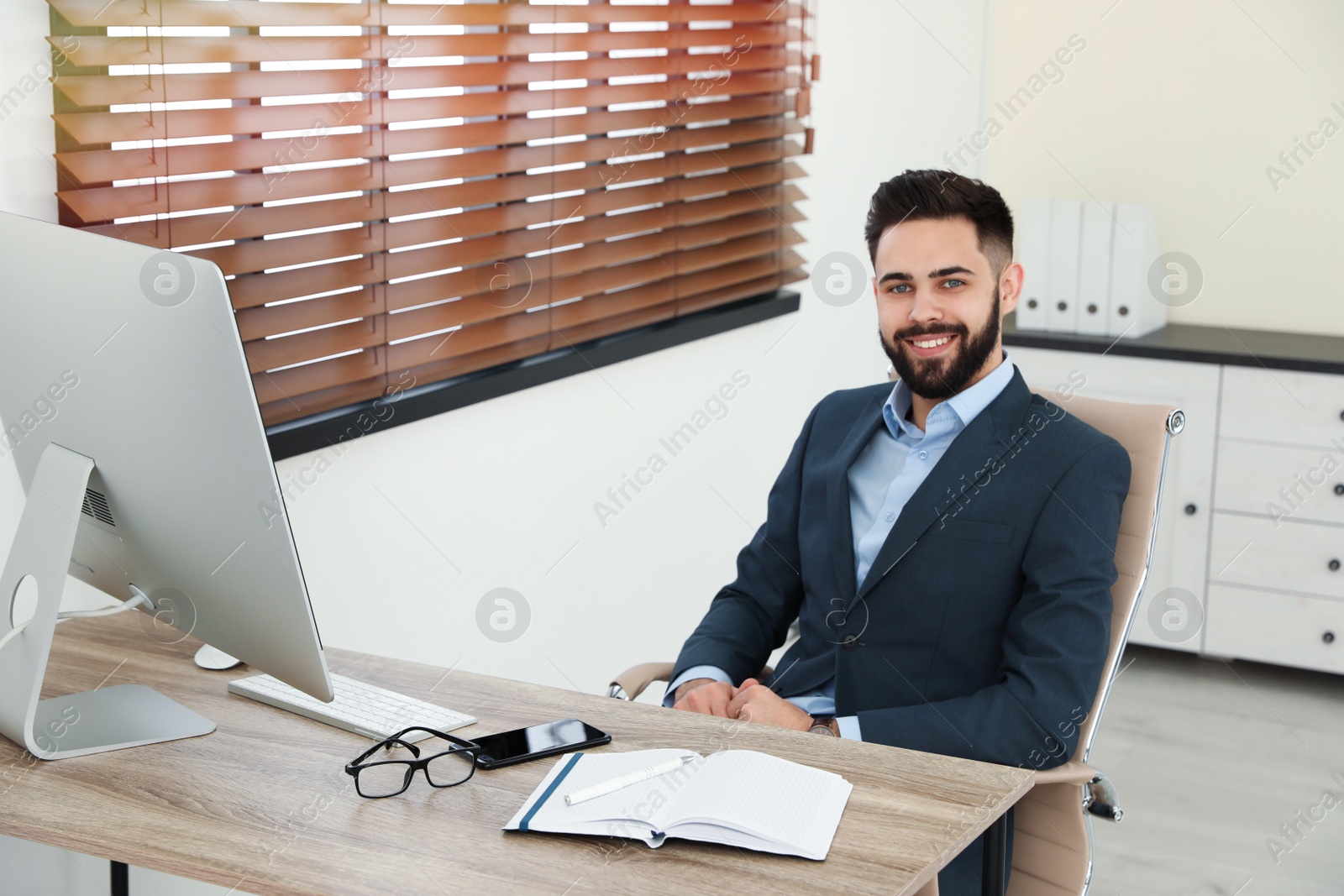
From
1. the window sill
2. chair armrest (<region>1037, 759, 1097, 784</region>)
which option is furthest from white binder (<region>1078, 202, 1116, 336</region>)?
chair armrest (<region>1037, 759, 1097, 784</region>)

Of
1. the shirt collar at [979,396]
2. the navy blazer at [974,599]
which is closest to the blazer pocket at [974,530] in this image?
the navy blazer at [974,599]

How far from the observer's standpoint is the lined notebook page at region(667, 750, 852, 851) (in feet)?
3.82

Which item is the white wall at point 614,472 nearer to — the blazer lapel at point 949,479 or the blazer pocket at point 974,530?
the blazer lapel at point 949,479

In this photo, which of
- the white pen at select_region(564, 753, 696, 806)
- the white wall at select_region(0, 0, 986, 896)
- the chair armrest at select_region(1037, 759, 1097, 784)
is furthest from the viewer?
the white wall at select_region(0, 0, 986, 896)

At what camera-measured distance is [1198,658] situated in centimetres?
374

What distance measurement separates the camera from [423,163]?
7.47 feet

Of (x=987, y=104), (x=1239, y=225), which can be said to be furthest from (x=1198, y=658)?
(x=987, y=104)

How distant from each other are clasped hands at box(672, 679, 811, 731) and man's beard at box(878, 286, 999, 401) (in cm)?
50

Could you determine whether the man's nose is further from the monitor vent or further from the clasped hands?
the monitor vent

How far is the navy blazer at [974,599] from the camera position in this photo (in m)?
1.64

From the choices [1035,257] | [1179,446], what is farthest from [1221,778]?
[1035,257]

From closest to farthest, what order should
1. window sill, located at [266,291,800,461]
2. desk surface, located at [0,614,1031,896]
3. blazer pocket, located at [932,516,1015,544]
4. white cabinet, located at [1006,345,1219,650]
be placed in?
1. desk surface, located at [0,614,1031,896]
2. blazer pocket, located at [932,516,1015,544]
3. window sill, located at [266,291,800,461]
4. white cabinet, located at [1006,345,1219,650]

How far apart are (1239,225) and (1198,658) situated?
4.21 ft

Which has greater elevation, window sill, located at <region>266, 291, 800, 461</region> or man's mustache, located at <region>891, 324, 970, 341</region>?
man's mustache, located at <region>891, 324, 970, 341</region>
